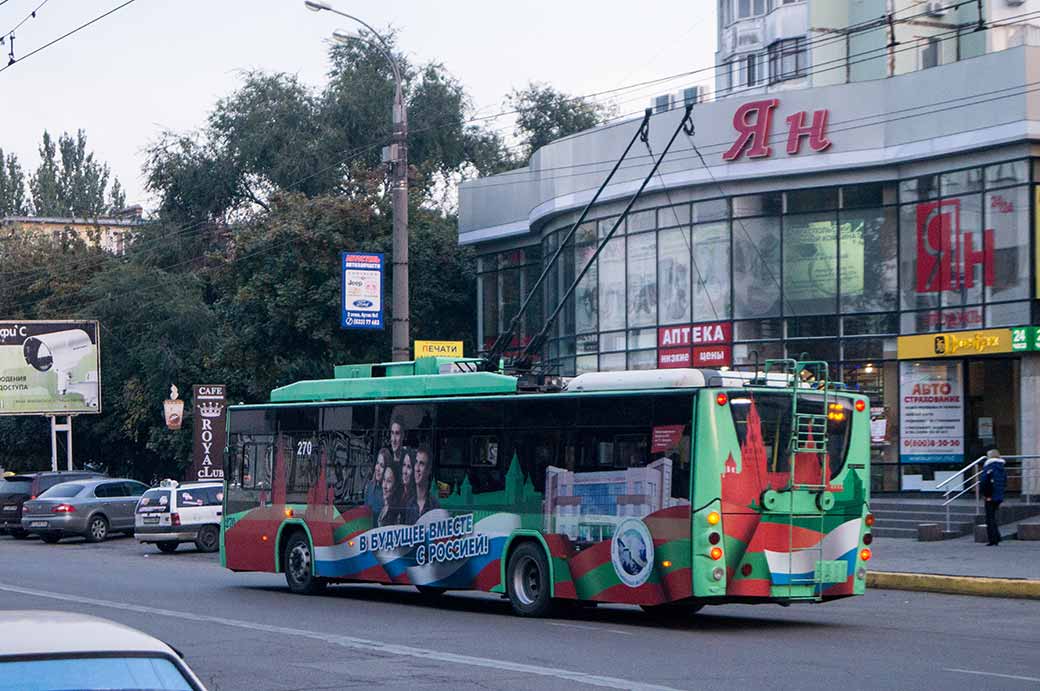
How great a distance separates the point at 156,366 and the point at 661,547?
125 feet

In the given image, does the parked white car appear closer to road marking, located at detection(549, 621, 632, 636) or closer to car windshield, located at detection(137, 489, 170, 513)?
car windshield, located at detection(137, 489, 170, 513)

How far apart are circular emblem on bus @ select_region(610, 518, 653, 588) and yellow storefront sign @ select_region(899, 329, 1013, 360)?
53.3 ft

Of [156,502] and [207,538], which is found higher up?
[156,502]

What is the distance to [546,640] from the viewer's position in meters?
14.8

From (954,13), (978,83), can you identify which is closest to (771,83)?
(954,13)

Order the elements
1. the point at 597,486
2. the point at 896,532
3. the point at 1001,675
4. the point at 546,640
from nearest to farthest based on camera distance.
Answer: the point at 1001,675 → the point at 546,640 → the point at 597,486 → the point at 896,532

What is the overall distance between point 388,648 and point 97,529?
25216mm

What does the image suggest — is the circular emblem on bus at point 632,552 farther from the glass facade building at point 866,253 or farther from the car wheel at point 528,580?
the glass facade building at point 866,253

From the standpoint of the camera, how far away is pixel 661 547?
1561 centimetres

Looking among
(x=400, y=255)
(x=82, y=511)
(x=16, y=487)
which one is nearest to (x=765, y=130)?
(x=400, y=255)

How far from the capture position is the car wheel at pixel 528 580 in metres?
17.1

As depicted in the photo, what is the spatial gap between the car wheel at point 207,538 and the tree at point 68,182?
64.6 meters

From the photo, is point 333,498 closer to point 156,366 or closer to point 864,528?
point 864,528

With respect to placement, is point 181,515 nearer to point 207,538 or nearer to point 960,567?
point 207,538
